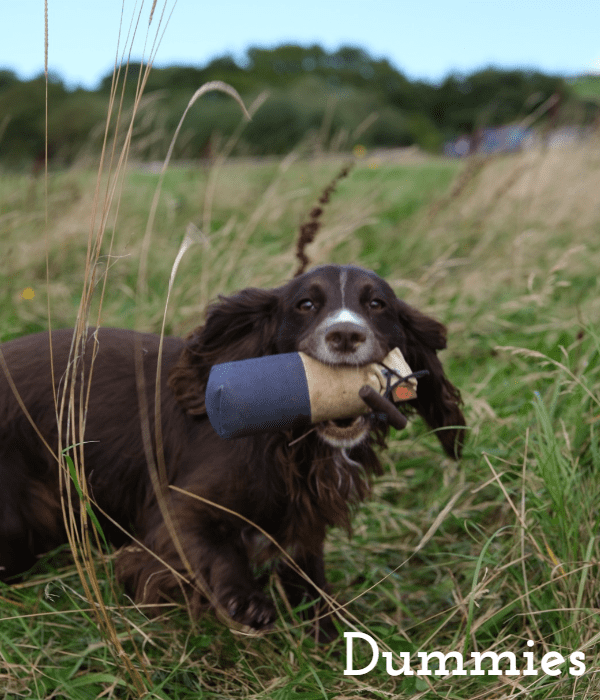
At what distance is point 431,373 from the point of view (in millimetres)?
2256

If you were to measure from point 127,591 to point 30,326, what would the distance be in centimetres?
185

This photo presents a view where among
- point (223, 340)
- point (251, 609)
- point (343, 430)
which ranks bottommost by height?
point (251, 609)

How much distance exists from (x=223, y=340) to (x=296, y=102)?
95.2 feet

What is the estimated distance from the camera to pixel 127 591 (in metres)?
2.25

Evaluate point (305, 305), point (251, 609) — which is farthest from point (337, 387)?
point (251, 609)

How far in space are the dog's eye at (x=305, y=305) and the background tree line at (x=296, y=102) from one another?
1.61 metres

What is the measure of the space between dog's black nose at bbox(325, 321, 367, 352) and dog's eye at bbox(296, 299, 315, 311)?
268 millimetres

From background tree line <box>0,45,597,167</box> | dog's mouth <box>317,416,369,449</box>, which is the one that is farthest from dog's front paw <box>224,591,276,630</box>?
background tree line <box>0,45,597,167</box>

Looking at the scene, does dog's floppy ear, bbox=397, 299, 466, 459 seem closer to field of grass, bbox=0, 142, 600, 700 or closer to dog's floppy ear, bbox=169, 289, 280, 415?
field of grass, bbox=0, 142, 600, 700

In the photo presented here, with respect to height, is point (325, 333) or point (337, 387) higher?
point (325, 333)

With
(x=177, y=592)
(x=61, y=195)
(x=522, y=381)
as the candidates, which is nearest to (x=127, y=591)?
(x=177, y=592)

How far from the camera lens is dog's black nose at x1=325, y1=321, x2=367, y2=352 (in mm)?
1741

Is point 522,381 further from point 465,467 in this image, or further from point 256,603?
point 256,603

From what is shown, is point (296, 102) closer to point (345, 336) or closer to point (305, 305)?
point (305, 305)
